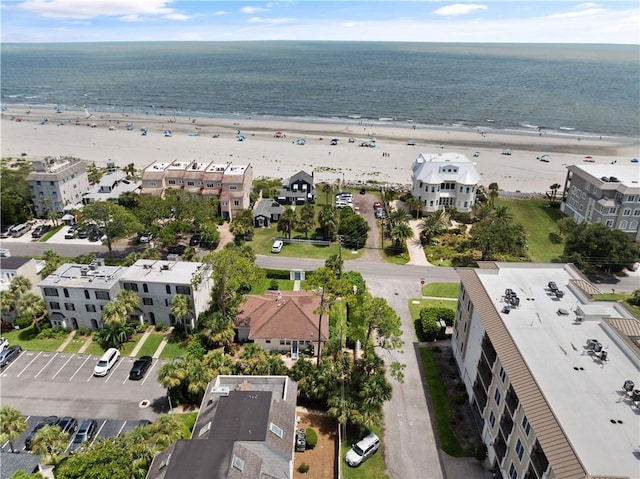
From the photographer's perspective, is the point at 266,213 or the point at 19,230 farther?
the point at 266,213

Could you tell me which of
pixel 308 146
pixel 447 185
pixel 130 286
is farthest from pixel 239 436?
pixel 308 146

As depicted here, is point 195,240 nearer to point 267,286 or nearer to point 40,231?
point 267,286

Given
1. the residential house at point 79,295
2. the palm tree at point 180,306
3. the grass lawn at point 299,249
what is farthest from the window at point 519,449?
the residential house at point 79,295

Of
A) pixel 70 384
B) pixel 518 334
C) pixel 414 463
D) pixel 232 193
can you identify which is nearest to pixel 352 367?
pixel 414 463

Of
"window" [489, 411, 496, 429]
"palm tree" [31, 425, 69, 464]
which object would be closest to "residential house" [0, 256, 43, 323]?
"palm tree" [31, 425, 69, 464]

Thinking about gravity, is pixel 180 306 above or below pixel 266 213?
above

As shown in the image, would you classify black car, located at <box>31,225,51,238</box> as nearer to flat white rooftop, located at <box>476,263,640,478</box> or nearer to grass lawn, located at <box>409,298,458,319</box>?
grass lawn, located at <box>409,298,458,319</box>
